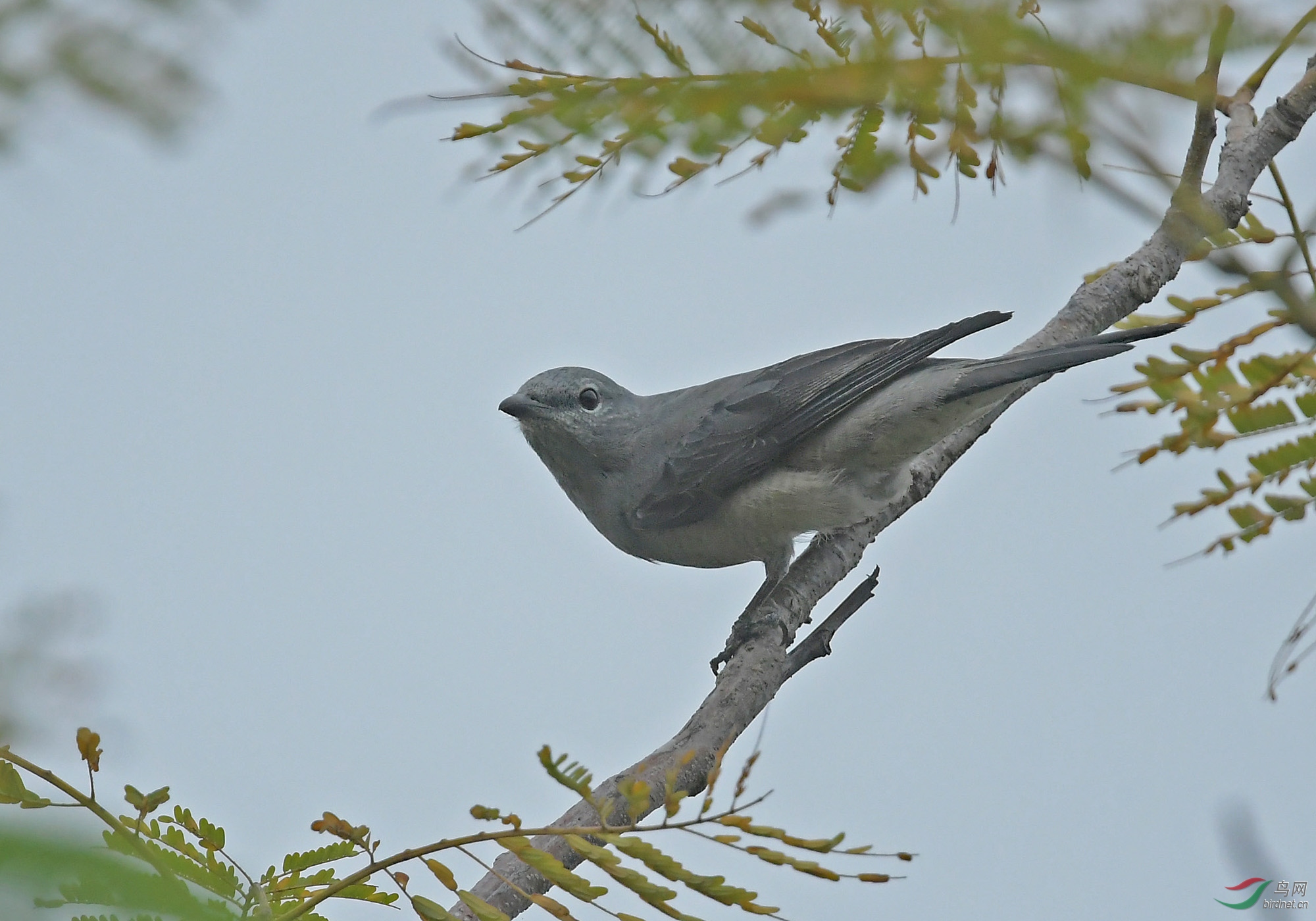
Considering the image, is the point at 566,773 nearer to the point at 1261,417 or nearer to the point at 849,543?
the point at 1261,417

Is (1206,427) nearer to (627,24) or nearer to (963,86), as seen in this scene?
(963,86)

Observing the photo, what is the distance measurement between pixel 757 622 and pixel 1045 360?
1583 mm

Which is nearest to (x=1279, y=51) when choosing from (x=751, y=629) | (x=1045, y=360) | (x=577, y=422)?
(x=1045, y=360)

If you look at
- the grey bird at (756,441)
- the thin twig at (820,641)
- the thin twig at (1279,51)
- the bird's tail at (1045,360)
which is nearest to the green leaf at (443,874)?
the thin twig at (1279,51)

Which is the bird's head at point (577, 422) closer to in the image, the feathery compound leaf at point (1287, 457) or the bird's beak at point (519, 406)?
the bird's beak at point (519, 406)

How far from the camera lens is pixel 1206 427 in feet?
7.68

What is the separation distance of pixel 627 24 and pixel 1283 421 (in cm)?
225

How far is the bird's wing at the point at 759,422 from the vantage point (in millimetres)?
5078

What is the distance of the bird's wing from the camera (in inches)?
200

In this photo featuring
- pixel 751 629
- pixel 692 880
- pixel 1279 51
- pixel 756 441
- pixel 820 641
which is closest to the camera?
pixel 1279 51

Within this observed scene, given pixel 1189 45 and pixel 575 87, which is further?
pixel 575 87

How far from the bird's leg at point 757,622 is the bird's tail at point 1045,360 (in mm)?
1215

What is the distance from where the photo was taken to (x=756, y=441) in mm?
5270

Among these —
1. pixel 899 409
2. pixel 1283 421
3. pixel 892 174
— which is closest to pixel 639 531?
pixel 899 409
